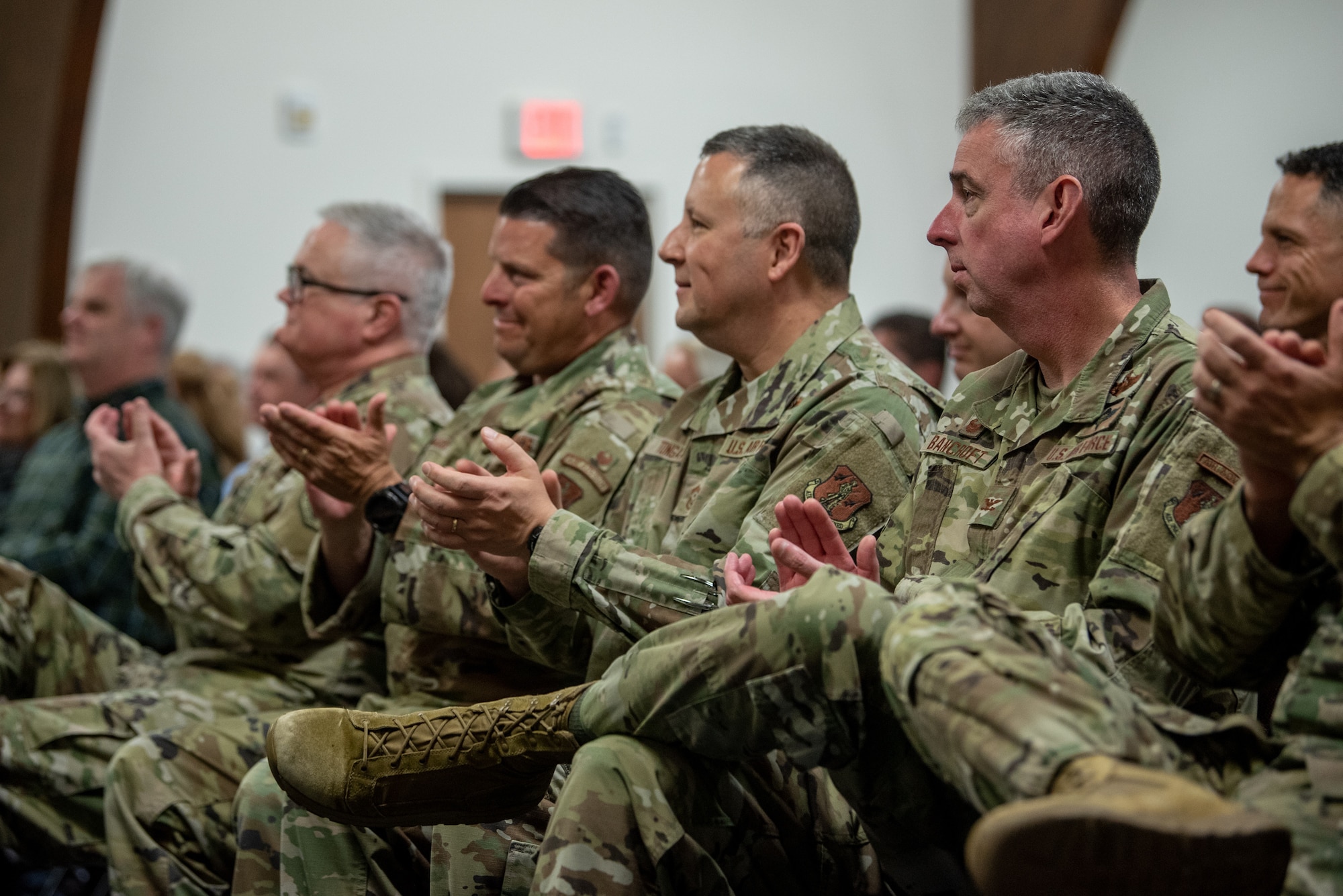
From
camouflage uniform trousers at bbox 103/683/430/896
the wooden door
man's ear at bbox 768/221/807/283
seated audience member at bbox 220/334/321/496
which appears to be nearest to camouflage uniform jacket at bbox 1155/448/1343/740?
man's ear at bbox 768/221/807/283

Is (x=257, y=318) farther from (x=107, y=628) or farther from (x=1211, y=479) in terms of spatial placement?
(x=1211, y=479)

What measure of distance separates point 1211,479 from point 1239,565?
0.24 m

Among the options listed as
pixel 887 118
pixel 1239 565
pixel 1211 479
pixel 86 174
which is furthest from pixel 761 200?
pixel 86 174

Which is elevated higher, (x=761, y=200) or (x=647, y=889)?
(x=761, y=200)

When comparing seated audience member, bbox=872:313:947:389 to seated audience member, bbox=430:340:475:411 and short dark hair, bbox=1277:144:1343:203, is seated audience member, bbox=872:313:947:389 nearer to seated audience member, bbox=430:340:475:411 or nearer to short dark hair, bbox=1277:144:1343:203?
seated audience member, bbox=430:340:475:411

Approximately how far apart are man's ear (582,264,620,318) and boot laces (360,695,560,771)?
113 centimetres

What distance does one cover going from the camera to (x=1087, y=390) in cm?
168

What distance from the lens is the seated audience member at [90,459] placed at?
11.0 ft

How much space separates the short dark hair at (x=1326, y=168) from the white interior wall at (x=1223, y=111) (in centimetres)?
369

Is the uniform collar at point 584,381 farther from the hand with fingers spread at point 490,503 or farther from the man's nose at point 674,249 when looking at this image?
the hand with fingers spread at point 490,503

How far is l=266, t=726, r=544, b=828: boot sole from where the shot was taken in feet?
5.29

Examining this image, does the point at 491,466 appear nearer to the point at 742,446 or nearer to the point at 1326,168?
the point at 742,446

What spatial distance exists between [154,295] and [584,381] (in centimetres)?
196

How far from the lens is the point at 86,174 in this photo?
7133 mm
